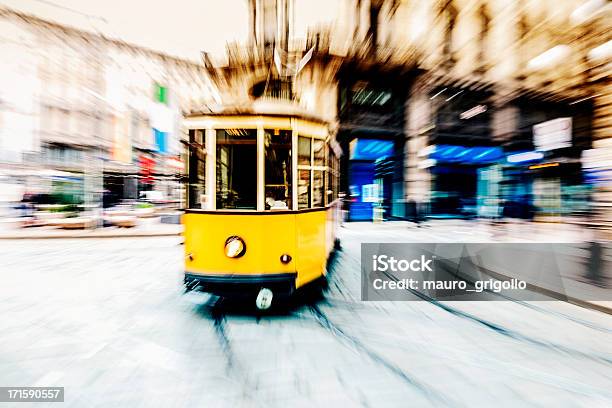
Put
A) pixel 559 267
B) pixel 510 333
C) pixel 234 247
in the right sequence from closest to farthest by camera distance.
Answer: pixel 510 333 → pixel 234 247 → pixel 559 267

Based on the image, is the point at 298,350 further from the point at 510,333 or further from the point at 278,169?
the point at 510,333

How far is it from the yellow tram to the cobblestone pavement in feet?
1.99

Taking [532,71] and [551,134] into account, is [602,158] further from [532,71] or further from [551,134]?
[532,71]

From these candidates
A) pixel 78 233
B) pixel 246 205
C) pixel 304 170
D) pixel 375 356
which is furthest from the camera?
pixel 78 233

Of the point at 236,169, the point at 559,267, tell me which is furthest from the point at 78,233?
the point at 559,267

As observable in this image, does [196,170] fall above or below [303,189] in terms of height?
above

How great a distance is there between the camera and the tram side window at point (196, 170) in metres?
4.27

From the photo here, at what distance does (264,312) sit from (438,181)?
57.8 ft

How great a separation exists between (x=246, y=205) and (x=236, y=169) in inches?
19.7

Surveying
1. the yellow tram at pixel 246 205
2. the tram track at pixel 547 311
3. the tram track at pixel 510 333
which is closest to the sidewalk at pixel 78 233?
the yellow tram at pixel 246 205

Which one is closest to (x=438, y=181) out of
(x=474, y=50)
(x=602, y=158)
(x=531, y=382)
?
(x=474, y=50)

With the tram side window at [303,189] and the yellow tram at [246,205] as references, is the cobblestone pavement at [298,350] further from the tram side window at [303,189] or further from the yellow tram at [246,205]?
the tram side window at [303,189]

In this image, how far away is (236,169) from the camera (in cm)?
430

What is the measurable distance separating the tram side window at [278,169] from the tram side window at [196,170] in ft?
2.79
